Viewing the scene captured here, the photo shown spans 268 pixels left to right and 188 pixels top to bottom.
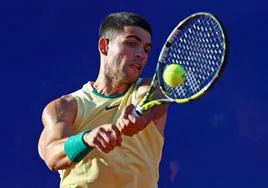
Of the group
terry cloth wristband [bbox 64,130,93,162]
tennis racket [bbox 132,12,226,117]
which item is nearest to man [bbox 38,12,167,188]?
terry cloth wristband [bbox 64,130,93,162]

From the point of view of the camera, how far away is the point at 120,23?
16.6 feet

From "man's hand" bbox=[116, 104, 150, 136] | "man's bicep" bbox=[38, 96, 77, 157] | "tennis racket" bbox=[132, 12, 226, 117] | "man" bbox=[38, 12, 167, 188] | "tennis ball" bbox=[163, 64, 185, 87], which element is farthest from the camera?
"man's bicep" bbox=[38, 96, 77, 157]

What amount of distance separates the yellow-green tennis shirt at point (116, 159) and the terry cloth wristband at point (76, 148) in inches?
7.6

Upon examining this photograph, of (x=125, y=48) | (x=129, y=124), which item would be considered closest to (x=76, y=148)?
(x=129, y=124)

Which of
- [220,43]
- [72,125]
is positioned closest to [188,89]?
[220,43]

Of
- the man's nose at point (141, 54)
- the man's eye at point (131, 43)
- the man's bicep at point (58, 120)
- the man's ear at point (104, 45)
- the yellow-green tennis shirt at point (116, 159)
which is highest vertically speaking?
the man's ear at point (104, 45)

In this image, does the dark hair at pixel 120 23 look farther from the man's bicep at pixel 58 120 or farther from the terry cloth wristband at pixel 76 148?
the terry cloth wristband at pixel 76 148

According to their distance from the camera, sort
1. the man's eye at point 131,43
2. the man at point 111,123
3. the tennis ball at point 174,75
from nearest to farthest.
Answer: the tennis ball at point 174,75, the man at point 111,123, the man's eye at point 131,43

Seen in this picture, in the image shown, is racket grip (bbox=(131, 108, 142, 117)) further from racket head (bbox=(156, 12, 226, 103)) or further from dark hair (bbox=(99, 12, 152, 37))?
dark hair (bbox=(99, 12, 152, 37))

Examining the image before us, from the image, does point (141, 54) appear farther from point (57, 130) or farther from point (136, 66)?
point (57, 130)

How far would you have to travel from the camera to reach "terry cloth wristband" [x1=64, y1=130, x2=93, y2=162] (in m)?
4.41

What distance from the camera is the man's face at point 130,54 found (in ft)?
15.9

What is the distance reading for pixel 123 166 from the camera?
4.65 metres

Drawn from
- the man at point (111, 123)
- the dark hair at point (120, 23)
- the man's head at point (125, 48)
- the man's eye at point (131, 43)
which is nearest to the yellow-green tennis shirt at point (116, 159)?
the man at point (111, 123)
